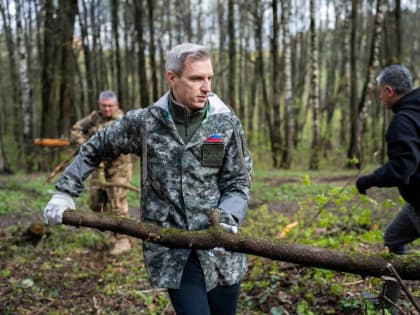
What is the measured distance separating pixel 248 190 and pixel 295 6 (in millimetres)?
33101

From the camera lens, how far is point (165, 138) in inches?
105

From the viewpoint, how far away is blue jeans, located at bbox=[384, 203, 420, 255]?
3.90 meters

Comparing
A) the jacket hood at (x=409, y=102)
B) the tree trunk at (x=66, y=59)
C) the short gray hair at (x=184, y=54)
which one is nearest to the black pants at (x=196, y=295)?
the short gray hair at (x=184, y=54)

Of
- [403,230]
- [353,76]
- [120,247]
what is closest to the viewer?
[403,230]

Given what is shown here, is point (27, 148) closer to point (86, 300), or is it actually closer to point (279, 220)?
point (279, 220)

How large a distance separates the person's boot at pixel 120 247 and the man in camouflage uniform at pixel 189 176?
435cm

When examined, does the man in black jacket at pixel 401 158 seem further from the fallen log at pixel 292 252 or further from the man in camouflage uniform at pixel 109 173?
the man in camouflage uniform at pixel 109 173

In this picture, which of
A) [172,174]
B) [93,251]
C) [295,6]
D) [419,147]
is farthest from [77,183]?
[295,6]

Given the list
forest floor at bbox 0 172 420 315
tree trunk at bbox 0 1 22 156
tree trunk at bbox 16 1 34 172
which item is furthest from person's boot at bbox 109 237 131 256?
tree trunk at bbox 0 1 22 156

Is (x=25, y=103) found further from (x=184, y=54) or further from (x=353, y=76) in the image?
(x=184, y=54)

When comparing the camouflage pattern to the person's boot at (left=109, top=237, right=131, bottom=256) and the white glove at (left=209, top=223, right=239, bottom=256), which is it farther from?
the white glove at (left=209, top=223, right=239, bottom=256)

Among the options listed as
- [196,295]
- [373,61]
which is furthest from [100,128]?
[373,61]

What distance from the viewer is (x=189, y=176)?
8.72 ft

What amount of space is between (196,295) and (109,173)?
185 inches
